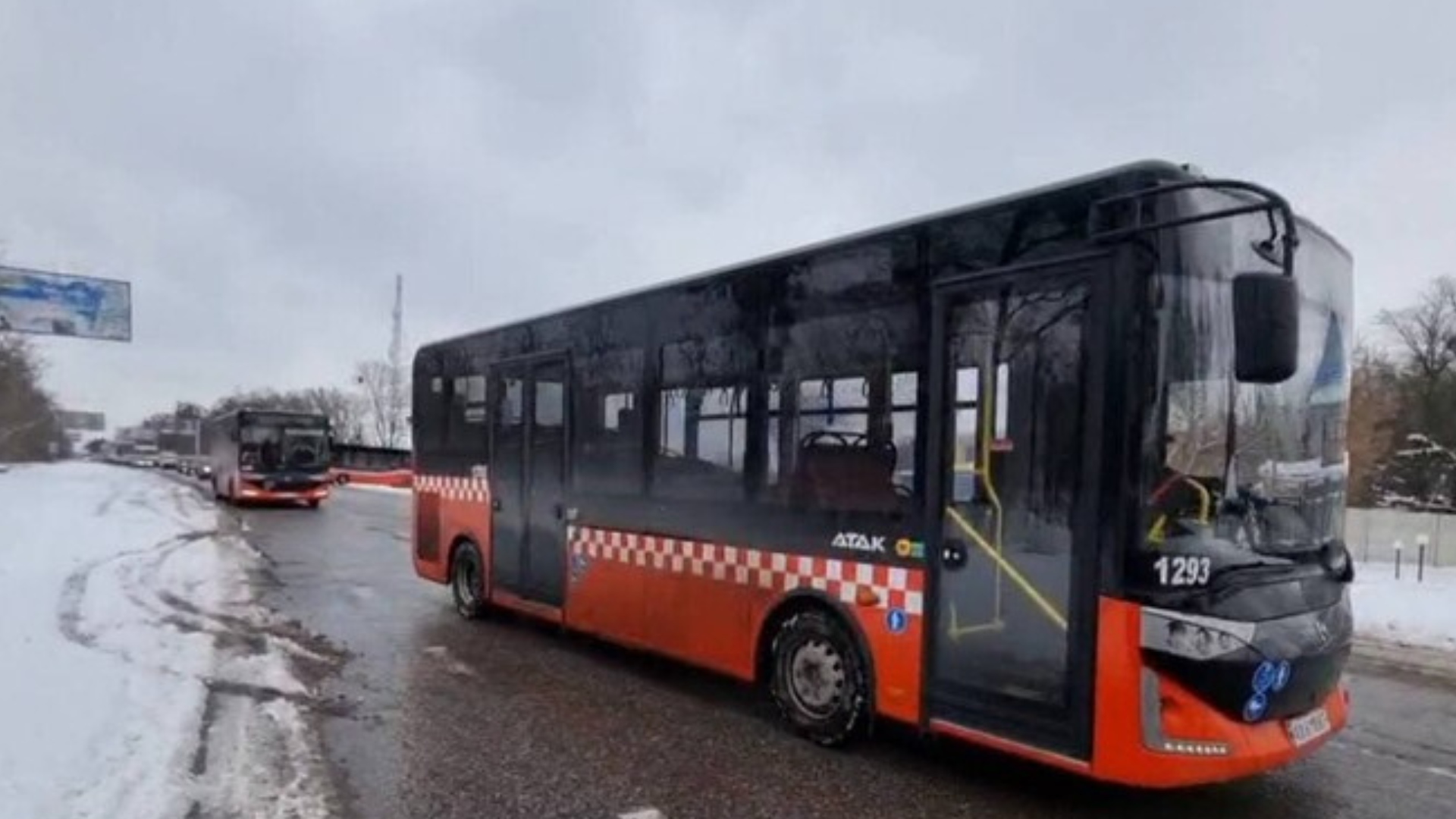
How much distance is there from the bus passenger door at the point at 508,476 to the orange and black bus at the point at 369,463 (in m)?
43.0

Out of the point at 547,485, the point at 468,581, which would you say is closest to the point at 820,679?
the point at 547,485

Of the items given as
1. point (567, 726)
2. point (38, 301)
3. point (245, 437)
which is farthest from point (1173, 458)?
point (38, 301)

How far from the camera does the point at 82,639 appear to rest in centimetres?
791

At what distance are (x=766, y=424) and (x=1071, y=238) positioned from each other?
2.23 metres

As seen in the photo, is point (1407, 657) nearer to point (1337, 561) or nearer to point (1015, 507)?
point (1337, 561)

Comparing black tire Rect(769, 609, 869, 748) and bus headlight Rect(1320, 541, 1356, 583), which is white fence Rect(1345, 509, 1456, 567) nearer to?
bus headlight Rect(1320, 541, 1356, 583)

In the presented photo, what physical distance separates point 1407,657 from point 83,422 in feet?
466

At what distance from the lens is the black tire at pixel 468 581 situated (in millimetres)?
9812

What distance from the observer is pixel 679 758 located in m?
5.52

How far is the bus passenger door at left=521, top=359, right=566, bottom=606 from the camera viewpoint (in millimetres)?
8344

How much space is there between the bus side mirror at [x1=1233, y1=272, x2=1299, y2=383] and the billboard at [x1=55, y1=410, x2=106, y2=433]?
11886 cm

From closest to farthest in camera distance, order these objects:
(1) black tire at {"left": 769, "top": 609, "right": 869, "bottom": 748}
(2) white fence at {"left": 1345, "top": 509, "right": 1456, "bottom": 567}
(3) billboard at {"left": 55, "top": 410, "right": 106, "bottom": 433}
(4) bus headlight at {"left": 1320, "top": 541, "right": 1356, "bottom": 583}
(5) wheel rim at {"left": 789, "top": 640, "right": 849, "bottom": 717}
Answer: (4) bus headlight at {"left": 1320, "top": 541, "right": 1356, "bottom": 583}, (1) black tire at {"left": 769, "top": 609, "right": 869, "bottom": 748}, (5) wheel rim at {"left": 789, "top": 640, "right": 849, "bottom": 717}, (2) white fence at {"left": 1345, "top": 509, "right": 1456, "bottom": 567}, (3) billboard at {"left": 55, "top": 410, "right": 106, "bottom": 433}

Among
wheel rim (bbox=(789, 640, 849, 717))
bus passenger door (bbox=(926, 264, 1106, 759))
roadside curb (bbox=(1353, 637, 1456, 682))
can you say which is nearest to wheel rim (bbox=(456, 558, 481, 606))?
wheel rim (bbox=(789, 640, 849, 717))

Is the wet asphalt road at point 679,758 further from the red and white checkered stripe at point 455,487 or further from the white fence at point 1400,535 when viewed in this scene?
the white fence at point 1400,535
